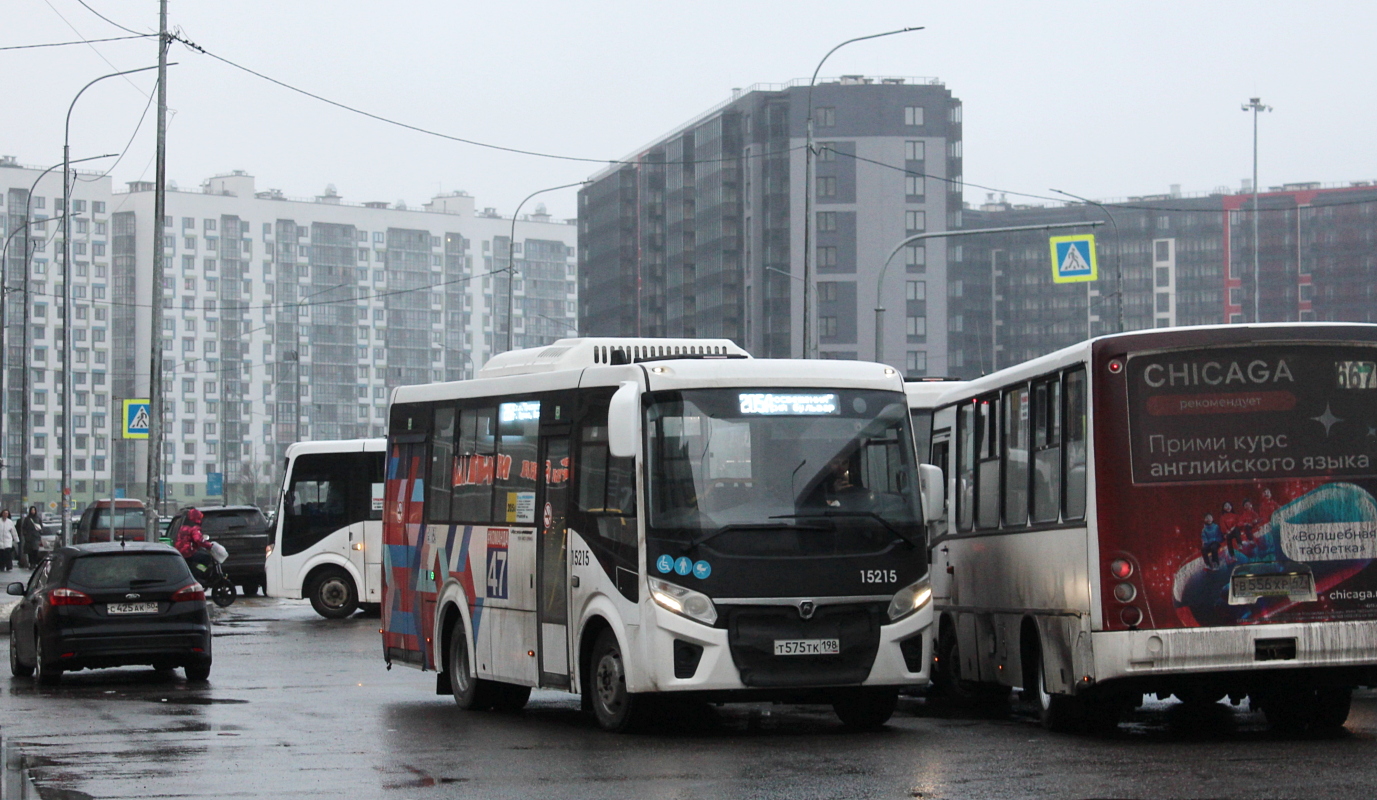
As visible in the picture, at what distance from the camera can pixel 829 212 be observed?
12675 cm

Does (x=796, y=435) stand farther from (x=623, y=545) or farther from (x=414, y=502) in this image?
(x=414, y=502)

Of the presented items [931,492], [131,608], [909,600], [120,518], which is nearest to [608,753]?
[909,600]

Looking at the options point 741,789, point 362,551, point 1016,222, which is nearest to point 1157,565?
point 741,789

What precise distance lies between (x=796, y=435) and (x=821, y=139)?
373 feet

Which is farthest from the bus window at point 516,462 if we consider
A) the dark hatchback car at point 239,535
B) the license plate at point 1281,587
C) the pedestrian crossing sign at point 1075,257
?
the dark hatchback car at point 239,535

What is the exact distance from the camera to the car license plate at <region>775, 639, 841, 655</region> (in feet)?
44.4

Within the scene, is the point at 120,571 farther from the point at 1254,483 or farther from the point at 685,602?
the point at 1254,483

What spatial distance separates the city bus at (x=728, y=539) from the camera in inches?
533

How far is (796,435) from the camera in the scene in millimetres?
13914

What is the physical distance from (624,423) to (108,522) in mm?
40324

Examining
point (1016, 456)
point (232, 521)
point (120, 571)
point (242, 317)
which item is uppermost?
point (242, 317)

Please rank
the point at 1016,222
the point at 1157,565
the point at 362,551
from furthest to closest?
the point at 1016,222
the point at 362,551
the point at 1157,565

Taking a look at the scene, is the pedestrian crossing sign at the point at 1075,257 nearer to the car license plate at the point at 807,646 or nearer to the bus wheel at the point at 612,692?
the bus wheel at the point at 612,692

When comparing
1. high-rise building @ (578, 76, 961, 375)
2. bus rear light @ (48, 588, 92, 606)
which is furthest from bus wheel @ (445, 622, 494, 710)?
high-rise building @ (578, 76, 961, 375)
